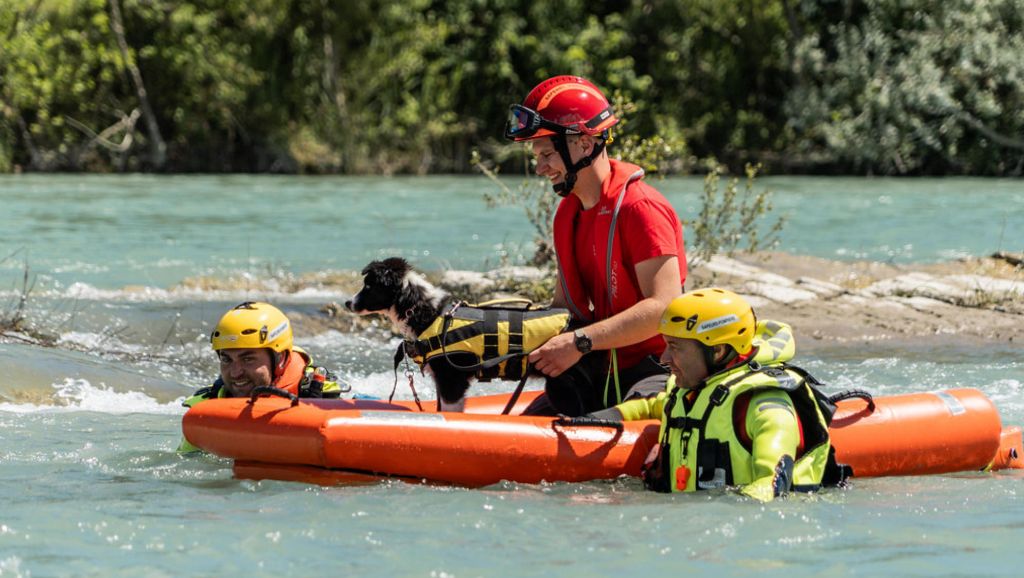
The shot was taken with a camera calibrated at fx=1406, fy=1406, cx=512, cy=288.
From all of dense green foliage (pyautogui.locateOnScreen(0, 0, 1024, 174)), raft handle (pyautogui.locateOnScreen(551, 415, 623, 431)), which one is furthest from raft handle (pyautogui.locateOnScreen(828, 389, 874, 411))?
dense green foliage (pyautogui.locateOnScreen(0, 0, 1024, 174))

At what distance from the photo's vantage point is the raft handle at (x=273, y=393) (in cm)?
593

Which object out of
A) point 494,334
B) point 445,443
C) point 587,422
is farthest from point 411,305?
point 587,422

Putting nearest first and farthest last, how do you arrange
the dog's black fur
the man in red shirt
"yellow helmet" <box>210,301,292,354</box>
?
the man in red shirt < the dog's black fur < "yellow helmet" <box>210,301,292,354</box>

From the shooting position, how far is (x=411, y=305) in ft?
20.2

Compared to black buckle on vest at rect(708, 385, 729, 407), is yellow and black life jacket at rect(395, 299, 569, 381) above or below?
above

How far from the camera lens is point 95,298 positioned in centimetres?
1228

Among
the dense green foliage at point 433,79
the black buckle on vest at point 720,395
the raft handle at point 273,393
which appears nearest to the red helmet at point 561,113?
the black buckle on vest at point 720,395

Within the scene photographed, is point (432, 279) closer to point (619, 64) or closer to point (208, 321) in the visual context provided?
point (208, 321)

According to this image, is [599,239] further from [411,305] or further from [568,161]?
[411,305]

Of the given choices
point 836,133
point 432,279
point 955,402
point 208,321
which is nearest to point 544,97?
point 955,402

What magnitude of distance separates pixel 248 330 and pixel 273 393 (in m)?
0.38

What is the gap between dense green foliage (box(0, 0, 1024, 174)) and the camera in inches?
1181

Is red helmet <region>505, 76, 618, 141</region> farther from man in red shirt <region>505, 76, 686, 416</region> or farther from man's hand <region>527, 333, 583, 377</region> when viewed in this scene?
man's hand <region>527, 333, 583, 377</region>

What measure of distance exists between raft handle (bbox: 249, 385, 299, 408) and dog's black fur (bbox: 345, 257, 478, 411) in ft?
1.70
